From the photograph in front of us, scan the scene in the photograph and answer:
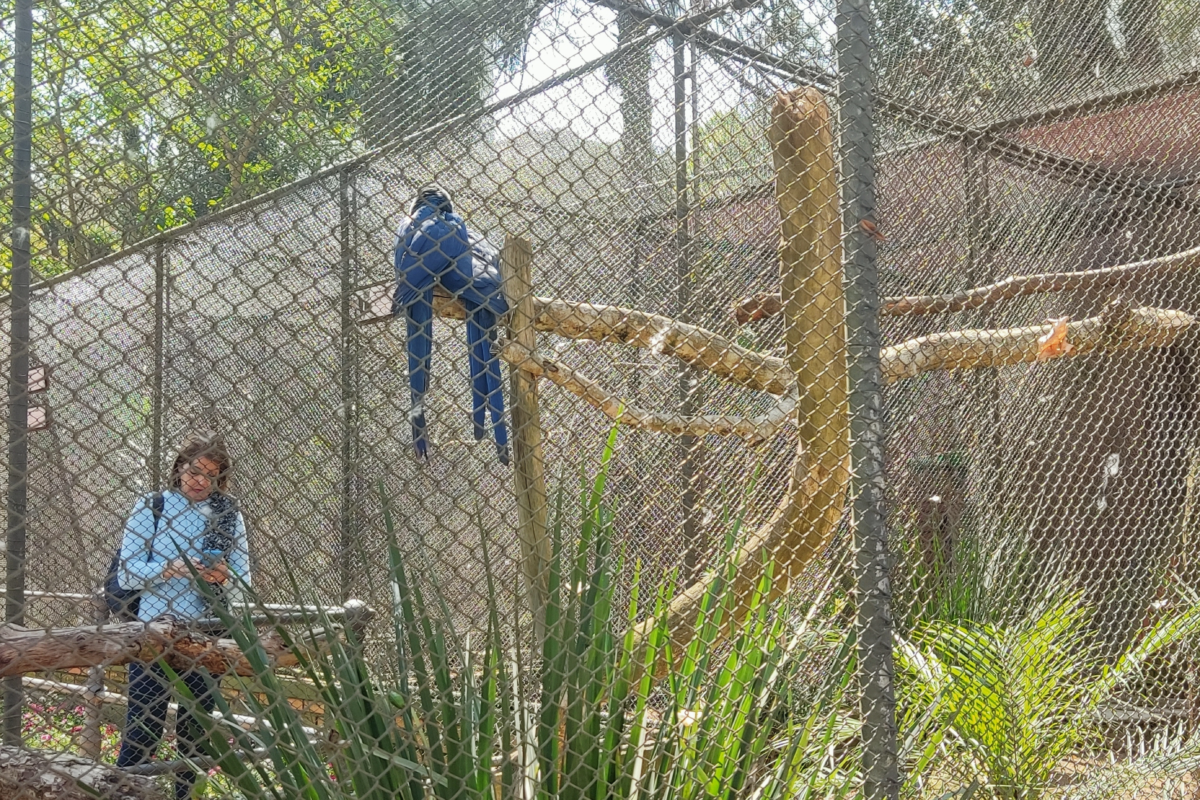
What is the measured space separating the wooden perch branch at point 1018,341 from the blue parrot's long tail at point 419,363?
1173mm

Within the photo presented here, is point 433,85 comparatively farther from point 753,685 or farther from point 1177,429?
point 1177,429

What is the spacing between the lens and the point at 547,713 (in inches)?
48.3

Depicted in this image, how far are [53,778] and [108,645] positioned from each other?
0.23 meters

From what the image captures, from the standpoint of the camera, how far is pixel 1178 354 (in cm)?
290

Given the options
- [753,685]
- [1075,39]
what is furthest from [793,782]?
[1075,39]

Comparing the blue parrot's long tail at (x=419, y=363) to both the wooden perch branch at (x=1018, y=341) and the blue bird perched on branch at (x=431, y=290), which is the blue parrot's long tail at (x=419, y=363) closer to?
the blue bird perched on branch at (x=431, y=290)

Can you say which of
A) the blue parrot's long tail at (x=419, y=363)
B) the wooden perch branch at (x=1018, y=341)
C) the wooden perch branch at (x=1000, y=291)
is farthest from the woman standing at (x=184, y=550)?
the wooden perch branch at (x=1018, y=341)

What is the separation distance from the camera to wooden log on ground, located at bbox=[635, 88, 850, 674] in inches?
57.4

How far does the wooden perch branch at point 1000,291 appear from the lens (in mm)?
2076

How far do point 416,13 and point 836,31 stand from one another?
1.90ft

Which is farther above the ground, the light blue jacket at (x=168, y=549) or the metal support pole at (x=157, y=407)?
the metal support pole at (x=157, y=407)

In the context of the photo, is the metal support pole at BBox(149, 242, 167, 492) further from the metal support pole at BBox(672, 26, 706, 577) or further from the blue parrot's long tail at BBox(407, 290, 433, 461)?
the metal support pole at BBox(672, 26, 706, 577)

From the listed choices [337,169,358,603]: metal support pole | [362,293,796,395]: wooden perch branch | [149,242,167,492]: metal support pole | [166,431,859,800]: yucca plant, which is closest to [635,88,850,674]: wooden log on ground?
[166,431,859,800]: yucca plant

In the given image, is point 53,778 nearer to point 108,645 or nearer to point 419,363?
point 108,645
